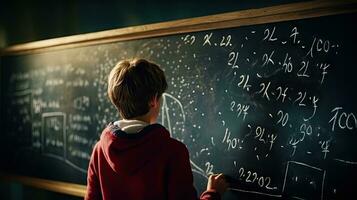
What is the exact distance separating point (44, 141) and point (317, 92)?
165 centimetres

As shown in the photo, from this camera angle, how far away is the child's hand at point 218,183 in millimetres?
1742

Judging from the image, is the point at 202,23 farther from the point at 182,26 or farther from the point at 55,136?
the point at 55,136

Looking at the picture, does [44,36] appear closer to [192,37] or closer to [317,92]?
[192,37]

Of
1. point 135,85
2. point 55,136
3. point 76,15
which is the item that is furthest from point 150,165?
point 76,15

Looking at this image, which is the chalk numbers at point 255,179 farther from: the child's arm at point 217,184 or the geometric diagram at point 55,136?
the geometric diagram at point 55,136

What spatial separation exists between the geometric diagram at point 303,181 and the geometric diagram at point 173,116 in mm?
438

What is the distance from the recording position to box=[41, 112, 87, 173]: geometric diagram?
246 centimetres

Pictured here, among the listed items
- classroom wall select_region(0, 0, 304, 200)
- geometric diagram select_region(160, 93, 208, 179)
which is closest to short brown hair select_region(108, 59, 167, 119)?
geometric diagram select_region(160, 93, 208, 179)

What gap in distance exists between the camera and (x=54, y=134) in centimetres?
251

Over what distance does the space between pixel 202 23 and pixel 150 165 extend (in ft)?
2.18

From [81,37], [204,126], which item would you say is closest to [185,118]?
[204,126]

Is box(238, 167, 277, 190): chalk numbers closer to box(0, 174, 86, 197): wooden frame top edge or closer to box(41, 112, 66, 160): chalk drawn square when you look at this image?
box(0, 174, 86, 197): wooden frame top edge

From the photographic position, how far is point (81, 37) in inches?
91.2

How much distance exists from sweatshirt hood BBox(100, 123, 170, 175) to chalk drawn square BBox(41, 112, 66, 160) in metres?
1.00
